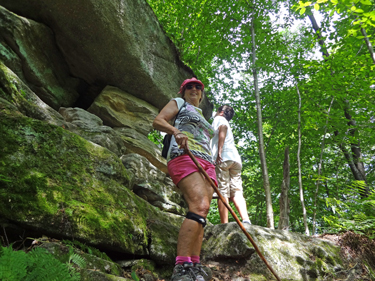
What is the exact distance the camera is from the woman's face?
3.88 metres

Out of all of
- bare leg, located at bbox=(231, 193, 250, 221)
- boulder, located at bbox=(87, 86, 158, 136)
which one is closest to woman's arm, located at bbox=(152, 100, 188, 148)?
bare leg, located at bbox=(231, 193, 250, 221)

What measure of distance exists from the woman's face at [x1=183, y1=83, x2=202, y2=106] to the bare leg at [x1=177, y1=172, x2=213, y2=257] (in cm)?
131

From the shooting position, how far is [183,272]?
2.59 metres

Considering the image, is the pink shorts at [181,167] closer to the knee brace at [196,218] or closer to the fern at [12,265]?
the knee brace at [196,218]

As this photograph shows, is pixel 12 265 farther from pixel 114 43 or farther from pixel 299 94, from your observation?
pixel 299 94

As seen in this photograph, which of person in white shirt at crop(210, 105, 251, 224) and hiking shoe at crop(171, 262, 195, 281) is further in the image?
person in white shirt at crop(210, 105, 251, 224)

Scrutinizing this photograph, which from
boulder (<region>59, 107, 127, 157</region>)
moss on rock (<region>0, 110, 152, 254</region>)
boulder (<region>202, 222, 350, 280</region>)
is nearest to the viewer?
moss on rock (<region>0, 110, 152, 254</region>)

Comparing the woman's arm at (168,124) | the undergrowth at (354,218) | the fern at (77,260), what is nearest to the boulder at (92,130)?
the woman's arm at (168,124)

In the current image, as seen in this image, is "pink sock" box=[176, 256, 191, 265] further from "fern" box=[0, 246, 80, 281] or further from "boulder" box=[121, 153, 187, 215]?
"boulder" box=[121, 153, 187, 215]

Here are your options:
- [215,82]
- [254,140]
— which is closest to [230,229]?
[254,140]

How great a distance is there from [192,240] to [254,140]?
11260 mm

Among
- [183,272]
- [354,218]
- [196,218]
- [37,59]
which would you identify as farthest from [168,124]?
[37,59]

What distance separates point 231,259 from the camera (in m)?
3.98

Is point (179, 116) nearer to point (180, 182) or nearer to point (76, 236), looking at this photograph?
point (180, 182)
